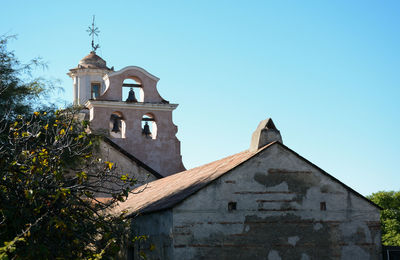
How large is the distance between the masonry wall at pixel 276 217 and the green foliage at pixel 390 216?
27651 mm

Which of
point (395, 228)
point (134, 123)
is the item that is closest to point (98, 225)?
point (134, 123)

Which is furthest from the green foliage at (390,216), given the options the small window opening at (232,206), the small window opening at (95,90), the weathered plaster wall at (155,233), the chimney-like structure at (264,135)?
the small window opening at (232,206)

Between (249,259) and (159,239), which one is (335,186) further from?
(159,239)

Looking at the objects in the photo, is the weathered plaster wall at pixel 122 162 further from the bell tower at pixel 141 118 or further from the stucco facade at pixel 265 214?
the stucco facade at pixel 265 214

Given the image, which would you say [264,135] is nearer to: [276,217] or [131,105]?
[276,217]

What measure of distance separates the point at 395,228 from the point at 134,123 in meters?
25.2

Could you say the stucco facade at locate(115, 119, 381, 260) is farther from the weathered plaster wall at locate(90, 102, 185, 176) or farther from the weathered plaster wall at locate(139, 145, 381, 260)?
the weathered plaster wall at locate(90, 102, 185, 176)

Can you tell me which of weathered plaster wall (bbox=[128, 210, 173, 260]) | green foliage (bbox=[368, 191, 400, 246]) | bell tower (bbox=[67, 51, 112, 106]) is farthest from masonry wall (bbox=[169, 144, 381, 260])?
green foliage (bbox=[368, 191, 400, 246])

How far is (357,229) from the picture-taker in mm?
15578

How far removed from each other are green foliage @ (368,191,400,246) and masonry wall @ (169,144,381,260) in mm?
27651

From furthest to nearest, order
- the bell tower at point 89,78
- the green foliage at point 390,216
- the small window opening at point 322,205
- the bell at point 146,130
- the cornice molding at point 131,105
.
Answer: the green foliage at point 390,216, the bell tower at point 89,78, the bell at point 146,130, the cornice molding at point 131,105, the small window opening at point 322,205

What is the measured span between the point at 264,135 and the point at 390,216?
32875 mm

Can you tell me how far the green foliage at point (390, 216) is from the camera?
43062 mm

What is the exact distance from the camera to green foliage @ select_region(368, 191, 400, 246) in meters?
43.1
